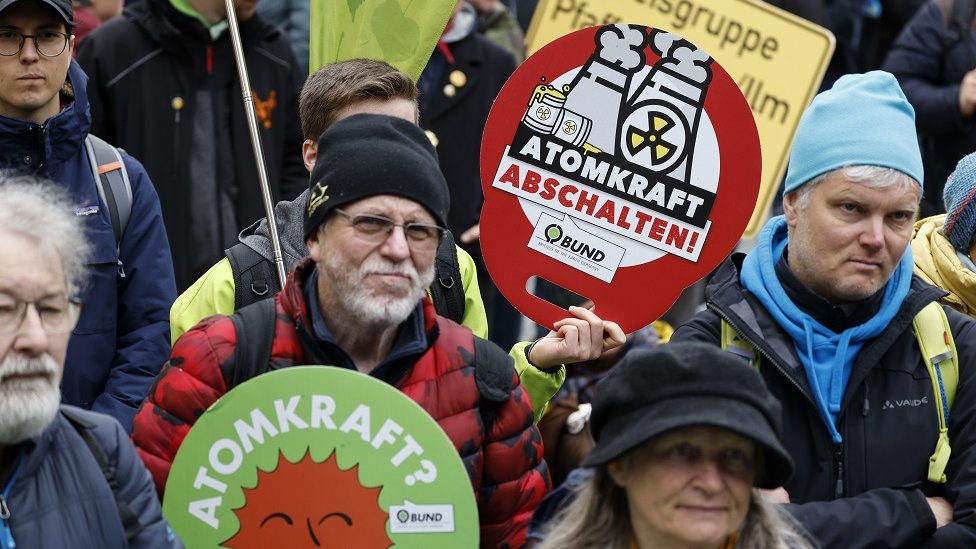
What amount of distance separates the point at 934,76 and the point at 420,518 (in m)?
5.25

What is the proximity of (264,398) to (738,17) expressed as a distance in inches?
190

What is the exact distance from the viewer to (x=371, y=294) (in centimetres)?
379

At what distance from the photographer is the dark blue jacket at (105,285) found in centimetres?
501

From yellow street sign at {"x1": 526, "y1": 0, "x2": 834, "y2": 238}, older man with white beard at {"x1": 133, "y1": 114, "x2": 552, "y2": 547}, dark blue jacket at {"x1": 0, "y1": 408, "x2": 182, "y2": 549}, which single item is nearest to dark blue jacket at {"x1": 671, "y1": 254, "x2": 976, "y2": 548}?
older man with white beard at {"x1": 133, "y1": 114, "x2": 552, "y2": 547}

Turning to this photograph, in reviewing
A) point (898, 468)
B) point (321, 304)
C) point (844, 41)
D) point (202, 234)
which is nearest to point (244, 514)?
point (321, 304)

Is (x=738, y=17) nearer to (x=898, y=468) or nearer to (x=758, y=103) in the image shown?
(x=758, y=103)

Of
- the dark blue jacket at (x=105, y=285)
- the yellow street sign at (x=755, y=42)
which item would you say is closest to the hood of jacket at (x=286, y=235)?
the dark blue jacket at (x=105, y=285)

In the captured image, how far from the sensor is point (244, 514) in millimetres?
3607

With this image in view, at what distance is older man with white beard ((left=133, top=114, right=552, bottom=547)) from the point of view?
3771 mm

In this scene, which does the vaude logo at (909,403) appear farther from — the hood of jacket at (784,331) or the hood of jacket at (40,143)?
the hood of jacket at (40,143)

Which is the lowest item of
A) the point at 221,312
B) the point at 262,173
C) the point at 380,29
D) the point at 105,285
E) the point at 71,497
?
the point at 105,285

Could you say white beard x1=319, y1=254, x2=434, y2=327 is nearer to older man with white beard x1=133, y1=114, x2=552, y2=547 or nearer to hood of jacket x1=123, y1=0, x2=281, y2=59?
older man with white beard x1=133, y1=114, x2=552, y2=547

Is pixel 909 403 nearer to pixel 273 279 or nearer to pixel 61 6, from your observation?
pixel 273 279

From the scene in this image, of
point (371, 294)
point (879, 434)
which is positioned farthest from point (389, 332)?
point (879, 434)
